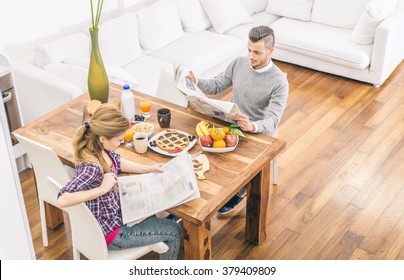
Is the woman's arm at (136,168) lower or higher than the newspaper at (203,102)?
lower

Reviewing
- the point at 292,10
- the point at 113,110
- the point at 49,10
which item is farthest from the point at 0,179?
the point at 292,10

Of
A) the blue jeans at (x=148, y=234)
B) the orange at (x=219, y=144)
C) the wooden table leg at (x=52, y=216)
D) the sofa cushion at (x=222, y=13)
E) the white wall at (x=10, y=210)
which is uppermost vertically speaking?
the white wall at (x=10, y=210)

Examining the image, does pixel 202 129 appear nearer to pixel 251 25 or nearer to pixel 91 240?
pixel 91 240

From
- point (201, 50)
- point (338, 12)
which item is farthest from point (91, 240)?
point (338, 12)

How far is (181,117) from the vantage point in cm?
307

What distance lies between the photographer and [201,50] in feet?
15.4

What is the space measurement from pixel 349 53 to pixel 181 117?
2346 mm

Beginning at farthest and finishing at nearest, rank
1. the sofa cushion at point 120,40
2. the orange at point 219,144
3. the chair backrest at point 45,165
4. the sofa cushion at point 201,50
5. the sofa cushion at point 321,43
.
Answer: the sofa cushion at point 321,43
the sofa cushion at point 201,50
the sofa cushion at point 120,40
the orange at point 219,144
the chair backrest at point 45,165

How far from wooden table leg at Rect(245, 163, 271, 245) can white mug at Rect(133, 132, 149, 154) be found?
60cm

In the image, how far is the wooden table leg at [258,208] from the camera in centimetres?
291

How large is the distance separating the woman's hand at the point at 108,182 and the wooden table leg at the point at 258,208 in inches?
31.7

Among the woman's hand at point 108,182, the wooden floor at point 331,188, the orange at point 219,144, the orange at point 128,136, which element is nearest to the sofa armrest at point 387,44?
the wooden floor at point 331,188

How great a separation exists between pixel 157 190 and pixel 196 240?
0.28 metres

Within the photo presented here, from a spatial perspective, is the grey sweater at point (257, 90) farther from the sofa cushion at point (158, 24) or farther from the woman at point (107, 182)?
the sofa cushion at point (158, 24)
